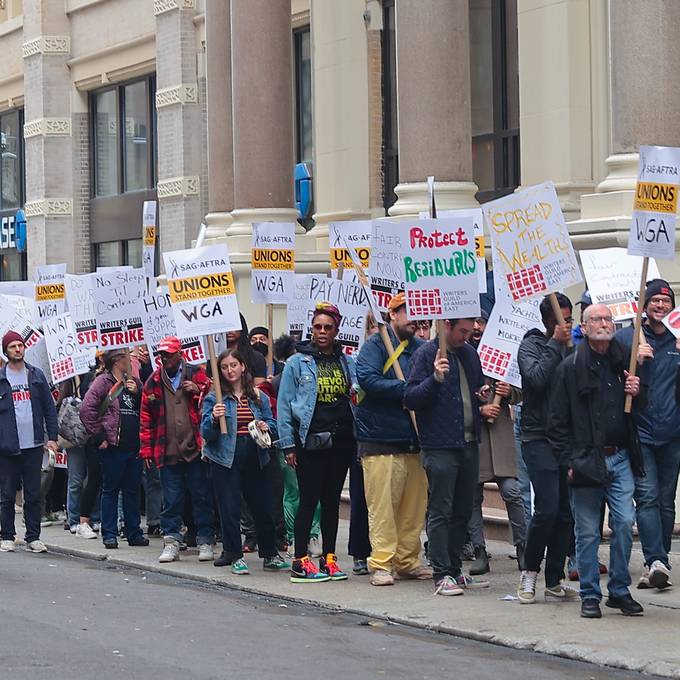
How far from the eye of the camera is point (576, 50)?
17.8m

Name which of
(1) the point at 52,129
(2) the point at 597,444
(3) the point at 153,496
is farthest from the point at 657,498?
(1) the point at 52,129

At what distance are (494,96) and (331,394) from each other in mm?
8451

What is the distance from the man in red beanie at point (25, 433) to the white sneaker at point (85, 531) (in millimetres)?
806

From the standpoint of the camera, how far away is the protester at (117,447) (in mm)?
15016

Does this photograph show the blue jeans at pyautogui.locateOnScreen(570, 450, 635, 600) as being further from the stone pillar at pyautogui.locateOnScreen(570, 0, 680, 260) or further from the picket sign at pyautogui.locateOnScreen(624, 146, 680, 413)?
the stone pillar at pyautogui.locateOnScreen(570, 0, 680, 260)

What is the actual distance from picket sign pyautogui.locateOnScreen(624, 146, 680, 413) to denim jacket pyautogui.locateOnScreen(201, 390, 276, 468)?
3.21 meters

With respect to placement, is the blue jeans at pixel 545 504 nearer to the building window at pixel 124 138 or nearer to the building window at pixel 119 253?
the building window at pixel 124 138

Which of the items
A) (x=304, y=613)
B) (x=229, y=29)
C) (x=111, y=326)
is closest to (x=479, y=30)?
(x=229, y=29)

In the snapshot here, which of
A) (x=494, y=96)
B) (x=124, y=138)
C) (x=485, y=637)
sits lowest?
(x=485, y=637)

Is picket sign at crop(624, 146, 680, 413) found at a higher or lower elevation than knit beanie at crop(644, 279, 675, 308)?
higher

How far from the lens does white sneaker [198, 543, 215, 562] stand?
1378 centimetres

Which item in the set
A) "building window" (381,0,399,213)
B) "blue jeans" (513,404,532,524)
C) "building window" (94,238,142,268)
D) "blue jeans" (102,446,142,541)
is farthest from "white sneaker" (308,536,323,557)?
"building window" (94,238,142,268)

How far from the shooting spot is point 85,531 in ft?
51.8

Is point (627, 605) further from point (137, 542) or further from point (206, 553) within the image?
point (137, 542)
